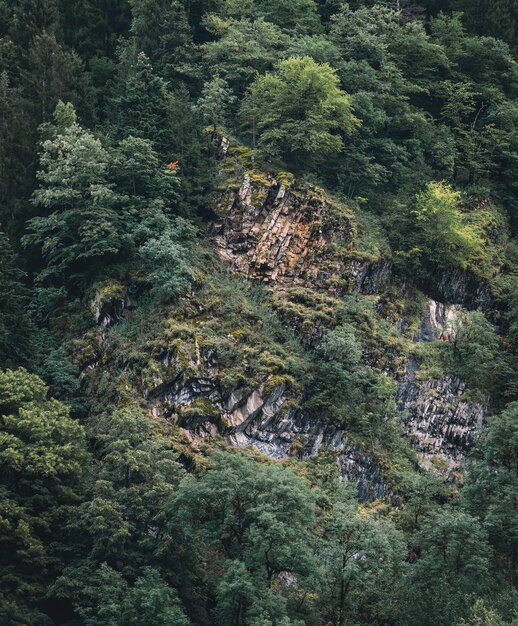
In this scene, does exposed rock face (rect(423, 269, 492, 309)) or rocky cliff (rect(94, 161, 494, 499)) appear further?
exposed rock face (rect(423, 269, 492, 309))

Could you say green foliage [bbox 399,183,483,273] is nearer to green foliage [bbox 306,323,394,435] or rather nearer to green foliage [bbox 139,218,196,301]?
green foliage [bbox 306,323,394,435]

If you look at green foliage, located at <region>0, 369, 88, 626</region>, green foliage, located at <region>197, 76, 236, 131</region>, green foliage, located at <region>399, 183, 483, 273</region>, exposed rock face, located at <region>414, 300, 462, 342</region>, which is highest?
green foliage, located at <region>197, 76, 236, 131</region>

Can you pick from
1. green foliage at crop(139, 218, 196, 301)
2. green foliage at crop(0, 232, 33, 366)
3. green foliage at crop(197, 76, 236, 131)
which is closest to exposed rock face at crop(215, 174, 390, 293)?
green foliage at crop(139, 218, 196, 301)

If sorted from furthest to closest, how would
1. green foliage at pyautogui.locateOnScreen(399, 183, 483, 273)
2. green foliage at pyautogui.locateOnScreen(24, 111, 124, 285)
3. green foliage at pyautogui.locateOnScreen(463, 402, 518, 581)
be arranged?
green foliage at pyautogui.locateOnScreen(399, 183, 483, 273) → green foliage at pyautogui.locateOnScreen(24, 111, 124, 285) → green foliage at pyautogui.locateOnScreen(463, 402, 518, 581)

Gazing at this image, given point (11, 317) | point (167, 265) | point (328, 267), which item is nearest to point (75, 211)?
point (167, 265)

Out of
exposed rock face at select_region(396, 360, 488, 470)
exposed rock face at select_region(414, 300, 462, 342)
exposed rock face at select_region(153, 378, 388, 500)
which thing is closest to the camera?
exposed rock face at select_region(153, 378, 388, 500)

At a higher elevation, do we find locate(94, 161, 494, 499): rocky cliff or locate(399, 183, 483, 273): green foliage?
locate(399, 183, 483, 273): green foliage
